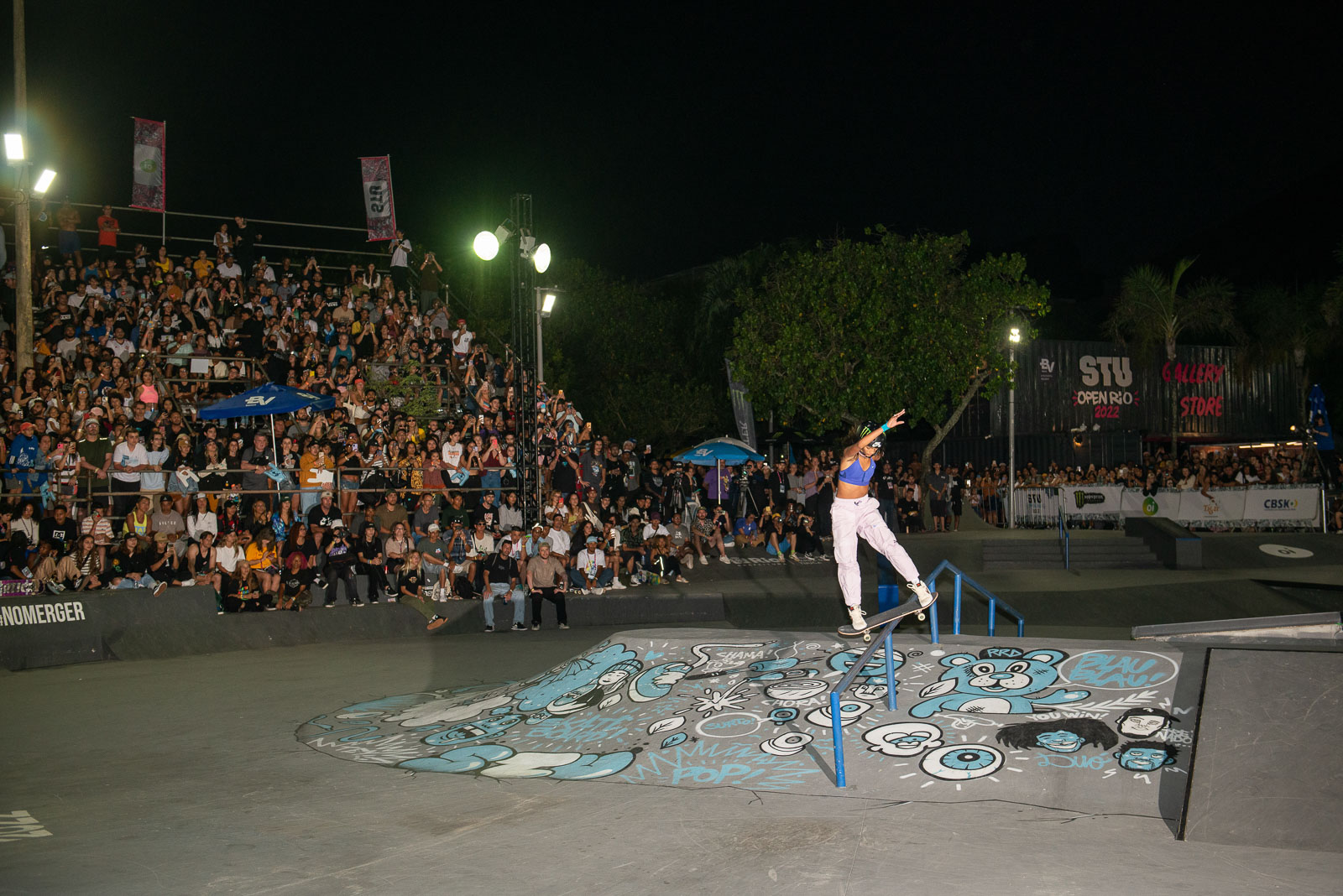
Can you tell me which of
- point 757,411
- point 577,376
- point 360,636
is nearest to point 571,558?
point 360,636

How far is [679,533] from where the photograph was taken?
1884 cm

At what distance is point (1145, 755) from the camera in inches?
255

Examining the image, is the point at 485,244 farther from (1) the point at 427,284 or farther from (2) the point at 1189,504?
(2) the point at 1189,504

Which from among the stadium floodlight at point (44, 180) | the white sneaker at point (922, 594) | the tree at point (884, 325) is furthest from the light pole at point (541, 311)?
the white sneaker at point (922, 594)

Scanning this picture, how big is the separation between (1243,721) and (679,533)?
13270 mm

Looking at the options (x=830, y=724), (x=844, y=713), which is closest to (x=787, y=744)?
(x=830, y=724)

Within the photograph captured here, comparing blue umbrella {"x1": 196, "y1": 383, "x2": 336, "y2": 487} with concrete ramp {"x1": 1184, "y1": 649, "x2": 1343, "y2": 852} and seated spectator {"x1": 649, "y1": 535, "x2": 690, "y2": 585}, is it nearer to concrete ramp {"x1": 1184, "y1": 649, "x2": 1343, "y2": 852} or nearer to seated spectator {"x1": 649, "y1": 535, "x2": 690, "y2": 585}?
seated spectator {"x1": 649, "y1": 535, "x2": 690, "y2": 585}

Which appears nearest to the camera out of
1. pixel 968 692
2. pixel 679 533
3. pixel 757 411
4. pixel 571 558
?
pixel 968 692

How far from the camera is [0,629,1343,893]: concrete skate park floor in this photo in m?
5.20

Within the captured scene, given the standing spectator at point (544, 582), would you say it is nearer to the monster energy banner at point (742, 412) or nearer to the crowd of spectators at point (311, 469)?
the crowd of spectators at point (311, 469)

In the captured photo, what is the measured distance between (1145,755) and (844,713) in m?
2.05

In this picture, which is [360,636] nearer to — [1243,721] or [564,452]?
[564,452]

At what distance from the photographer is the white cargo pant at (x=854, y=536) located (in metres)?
9.27

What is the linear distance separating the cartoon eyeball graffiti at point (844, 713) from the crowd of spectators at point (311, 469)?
891cm
